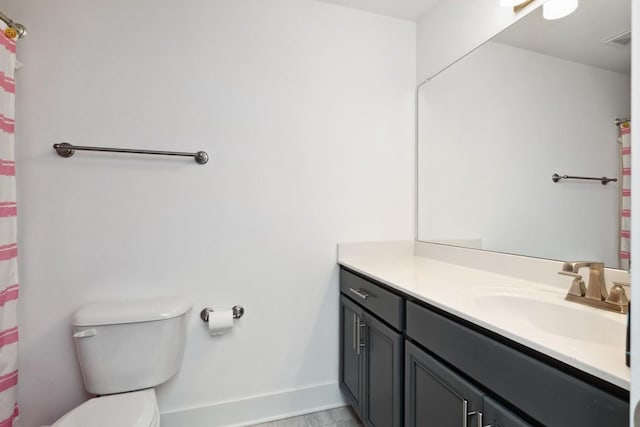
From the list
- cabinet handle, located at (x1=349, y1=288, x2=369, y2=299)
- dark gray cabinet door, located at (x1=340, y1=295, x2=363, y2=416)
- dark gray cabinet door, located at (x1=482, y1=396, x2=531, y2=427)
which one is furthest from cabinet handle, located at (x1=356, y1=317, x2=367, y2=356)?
dark gray cabinet door, located at (x1=482, y1=396, x2=531, y2=427)

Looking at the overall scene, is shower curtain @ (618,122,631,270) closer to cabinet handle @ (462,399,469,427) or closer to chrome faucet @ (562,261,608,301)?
chrome faucet @ (562,261,608,301)

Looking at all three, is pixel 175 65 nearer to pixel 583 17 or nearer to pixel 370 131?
pixel 370 131

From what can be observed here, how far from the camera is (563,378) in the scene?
0.64m

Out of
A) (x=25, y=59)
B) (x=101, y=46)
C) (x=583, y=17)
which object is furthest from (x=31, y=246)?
(x=583, y=17)

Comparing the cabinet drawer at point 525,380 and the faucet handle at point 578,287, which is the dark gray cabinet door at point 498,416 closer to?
the cabinet drawer at point 525,380

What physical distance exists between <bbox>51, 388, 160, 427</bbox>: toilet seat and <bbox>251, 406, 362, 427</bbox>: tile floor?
67cm

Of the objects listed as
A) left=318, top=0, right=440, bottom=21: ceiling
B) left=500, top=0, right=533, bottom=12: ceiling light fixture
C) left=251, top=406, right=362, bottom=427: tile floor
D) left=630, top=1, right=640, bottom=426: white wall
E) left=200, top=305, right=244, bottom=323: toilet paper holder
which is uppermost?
left=318, top=0, right=440, bottom=21: ceiling

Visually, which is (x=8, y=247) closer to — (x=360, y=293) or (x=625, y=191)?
(x=360, y=293)

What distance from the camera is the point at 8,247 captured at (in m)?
1.25

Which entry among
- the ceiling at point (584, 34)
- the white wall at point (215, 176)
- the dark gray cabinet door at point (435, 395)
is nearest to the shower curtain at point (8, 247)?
the white wall at point (215, 176)

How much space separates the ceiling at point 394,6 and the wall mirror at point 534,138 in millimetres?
423

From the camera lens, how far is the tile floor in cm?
165

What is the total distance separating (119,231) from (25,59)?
84cm

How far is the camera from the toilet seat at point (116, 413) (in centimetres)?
110
